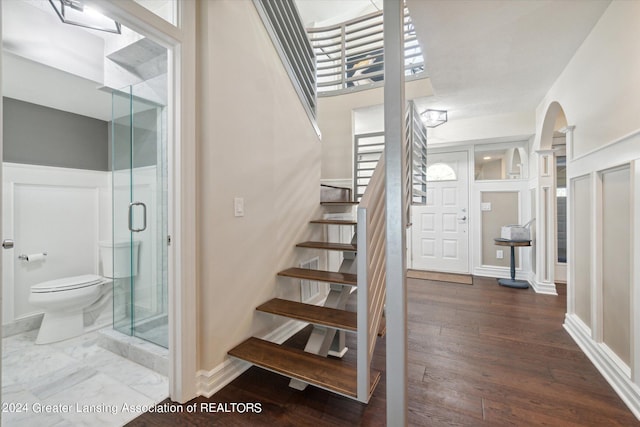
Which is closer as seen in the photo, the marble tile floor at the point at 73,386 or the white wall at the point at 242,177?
the marble tile floor at the point at 73,386

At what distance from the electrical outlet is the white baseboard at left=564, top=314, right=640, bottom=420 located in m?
2.49

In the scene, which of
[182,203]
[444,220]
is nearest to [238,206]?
[182,203]

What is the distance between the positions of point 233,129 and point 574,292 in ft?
10.5

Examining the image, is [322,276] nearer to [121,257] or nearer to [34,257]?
[121,257]

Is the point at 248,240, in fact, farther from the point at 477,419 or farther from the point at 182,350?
A: the point at 477,419

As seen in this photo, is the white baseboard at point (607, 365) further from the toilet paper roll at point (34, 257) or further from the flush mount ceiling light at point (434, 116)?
the toilet paper roll at point (34, 257)

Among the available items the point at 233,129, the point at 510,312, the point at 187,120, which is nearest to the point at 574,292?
the point at 510,312

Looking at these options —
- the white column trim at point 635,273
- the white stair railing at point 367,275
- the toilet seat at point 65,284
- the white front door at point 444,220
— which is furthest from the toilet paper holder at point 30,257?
the white front door at point 444,220

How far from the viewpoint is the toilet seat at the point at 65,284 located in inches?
92.0

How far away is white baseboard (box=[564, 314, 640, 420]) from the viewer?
5.40ft

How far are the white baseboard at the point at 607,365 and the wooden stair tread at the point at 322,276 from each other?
1.64 meters

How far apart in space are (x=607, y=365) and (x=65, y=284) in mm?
4047

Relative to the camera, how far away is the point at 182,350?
1.66m

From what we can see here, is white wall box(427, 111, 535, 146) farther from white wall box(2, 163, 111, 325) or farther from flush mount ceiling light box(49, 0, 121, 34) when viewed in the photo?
white wall box(2, 163, 111, 325)
